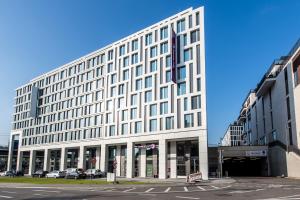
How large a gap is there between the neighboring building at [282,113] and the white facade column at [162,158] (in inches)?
881

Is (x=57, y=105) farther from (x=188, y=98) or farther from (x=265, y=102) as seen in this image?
(x=265, y=102)

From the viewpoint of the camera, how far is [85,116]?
7925cm

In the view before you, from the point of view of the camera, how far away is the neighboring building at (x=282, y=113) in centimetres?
5653

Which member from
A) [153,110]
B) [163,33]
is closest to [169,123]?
[153,110]

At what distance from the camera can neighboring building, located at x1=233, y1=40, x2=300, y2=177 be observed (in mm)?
56531

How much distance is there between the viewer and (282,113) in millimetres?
64625

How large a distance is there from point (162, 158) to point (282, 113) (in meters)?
25.6

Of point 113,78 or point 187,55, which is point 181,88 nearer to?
point 187,55

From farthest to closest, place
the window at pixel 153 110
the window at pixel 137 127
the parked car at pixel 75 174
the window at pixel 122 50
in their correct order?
the window at pixel 122 50
the window at pixel 137 127
the window at pixel 153 110
the parked car at pixel 75 174

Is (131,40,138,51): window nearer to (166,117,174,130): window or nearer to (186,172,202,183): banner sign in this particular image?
(166,117,174,130): window

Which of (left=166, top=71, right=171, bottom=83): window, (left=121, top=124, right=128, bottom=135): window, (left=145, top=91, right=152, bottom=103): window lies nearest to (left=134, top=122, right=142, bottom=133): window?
(left=121, top=124, right=128, bottom=135): window

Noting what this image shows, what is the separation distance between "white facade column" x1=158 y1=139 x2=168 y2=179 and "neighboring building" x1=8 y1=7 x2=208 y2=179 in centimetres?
18

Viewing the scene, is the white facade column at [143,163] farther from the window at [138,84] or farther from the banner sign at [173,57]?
the banner sign at [173,57]

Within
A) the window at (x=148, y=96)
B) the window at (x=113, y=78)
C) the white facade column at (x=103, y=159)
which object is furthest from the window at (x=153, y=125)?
the window at (x=113, y=78)
